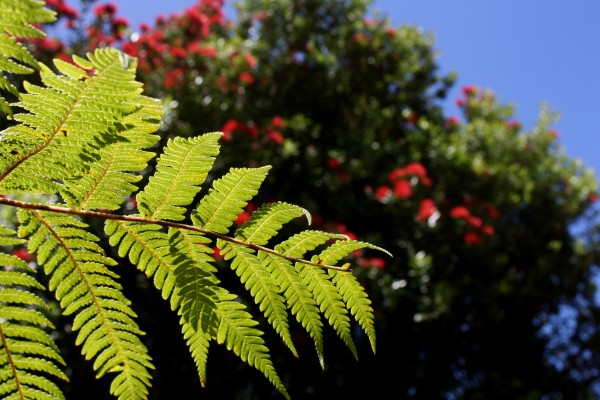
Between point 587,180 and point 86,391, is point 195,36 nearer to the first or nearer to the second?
point 86,391

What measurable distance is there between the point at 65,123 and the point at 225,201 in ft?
0.84

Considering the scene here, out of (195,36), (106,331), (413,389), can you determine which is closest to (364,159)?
(413,389)

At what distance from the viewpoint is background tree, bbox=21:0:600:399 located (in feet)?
16.7

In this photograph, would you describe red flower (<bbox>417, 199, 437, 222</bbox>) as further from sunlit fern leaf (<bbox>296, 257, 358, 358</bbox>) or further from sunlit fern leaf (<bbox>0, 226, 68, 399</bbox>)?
sunlit fern leaf (<bbox>0, 226, 68, 399</bbox>)

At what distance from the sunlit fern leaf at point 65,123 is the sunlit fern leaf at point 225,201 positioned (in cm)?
17

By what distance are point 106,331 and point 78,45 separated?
6.82 meters

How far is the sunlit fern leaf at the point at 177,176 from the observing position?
0.83 metres

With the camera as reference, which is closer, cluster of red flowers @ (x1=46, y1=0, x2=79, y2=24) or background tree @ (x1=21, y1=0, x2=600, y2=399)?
background tree @ (x1=21, y1=0, x2=600, y2=399)

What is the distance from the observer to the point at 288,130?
6.36 m

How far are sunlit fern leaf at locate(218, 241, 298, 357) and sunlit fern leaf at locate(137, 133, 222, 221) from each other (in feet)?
0.32

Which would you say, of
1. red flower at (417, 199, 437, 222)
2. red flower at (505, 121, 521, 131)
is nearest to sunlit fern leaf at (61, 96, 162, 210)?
red flower at (417, 199, 437, 222)

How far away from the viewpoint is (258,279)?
0.86 metres

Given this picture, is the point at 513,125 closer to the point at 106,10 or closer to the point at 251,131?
the point at 251,131

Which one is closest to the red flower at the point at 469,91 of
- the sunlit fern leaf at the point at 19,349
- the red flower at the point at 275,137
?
the red flower at the point at 275,137
